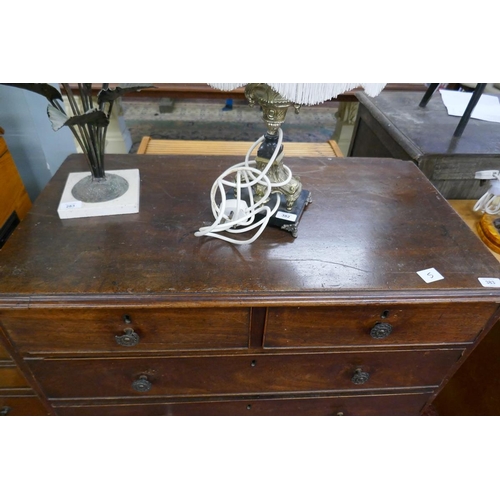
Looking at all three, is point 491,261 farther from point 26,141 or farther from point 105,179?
point 26,141

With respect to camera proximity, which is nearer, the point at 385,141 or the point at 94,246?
the point at 94,246

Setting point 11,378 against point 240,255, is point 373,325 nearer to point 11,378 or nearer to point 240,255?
point 240,255

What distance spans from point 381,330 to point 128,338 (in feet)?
1.69

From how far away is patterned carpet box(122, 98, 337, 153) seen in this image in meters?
2.17

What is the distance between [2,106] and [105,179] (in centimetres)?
42

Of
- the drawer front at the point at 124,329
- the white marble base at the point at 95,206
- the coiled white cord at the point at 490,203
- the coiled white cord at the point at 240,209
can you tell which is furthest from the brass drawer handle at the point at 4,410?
the coiled white cord at the point at 490,203

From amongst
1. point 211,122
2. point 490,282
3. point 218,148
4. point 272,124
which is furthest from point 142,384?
point 211,122

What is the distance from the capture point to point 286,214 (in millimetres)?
808

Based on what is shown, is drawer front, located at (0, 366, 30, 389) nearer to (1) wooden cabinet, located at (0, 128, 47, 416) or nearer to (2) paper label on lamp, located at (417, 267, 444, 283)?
(1) wooden cabinet, located at (0, 128, 47, 416)

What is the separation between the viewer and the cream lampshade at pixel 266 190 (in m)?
0.72

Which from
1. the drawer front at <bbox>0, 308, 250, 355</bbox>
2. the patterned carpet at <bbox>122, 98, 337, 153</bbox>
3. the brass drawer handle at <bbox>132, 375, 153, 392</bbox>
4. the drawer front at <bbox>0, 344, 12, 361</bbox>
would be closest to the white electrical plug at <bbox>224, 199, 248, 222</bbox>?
the drawer front at <bbox>0, 308, 250, 355</bbox>

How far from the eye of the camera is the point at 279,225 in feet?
2.65

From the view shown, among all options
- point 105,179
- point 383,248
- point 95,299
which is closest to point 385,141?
point 383,248

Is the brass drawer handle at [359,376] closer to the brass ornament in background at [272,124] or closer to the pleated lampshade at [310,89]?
the brass ornament in background at [272,124]
